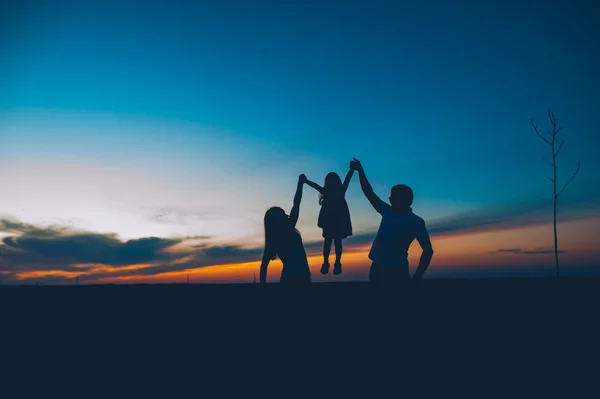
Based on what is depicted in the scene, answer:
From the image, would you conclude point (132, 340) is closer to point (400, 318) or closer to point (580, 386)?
point (400, 318)

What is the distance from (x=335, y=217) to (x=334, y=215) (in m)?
0.05

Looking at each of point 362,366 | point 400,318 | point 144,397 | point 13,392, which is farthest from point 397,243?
point 13,392

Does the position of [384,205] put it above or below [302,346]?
above

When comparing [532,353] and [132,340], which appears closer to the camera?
[532,353]

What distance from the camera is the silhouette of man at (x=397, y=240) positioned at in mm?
5008

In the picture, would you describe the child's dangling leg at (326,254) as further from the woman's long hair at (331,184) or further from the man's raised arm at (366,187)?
the man's raised arm at (366,187)

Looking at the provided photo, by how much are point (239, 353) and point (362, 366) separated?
1.36 meters

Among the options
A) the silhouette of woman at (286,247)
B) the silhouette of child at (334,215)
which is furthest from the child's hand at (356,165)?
the silhouette of child at (334,215)

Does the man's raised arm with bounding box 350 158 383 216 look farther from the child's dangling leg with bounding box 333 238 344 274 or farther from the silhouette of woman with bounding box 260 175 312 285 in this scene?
the child's dangling leg with bounding box 333 238 344 274

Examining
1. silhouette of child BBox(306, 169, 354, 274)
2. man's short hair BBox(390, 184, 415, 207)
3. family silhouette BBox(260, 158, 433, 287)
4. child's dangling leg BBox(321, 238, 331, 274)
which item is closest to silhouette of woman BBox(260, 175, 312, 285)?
family silhouette BBox(260, 158, 433, 287)

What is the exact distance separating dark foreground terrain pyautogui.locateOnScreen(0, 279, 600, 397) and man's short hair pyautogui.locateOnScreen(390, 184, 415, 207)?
1.07 meters

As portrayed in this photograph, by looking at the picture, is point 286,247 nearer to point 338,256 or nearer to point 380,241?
point 380,241

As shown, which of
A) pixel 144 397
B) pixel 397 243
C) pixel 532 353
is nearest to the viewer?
pixel 144 397

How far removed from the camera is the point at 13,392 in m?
3.82
